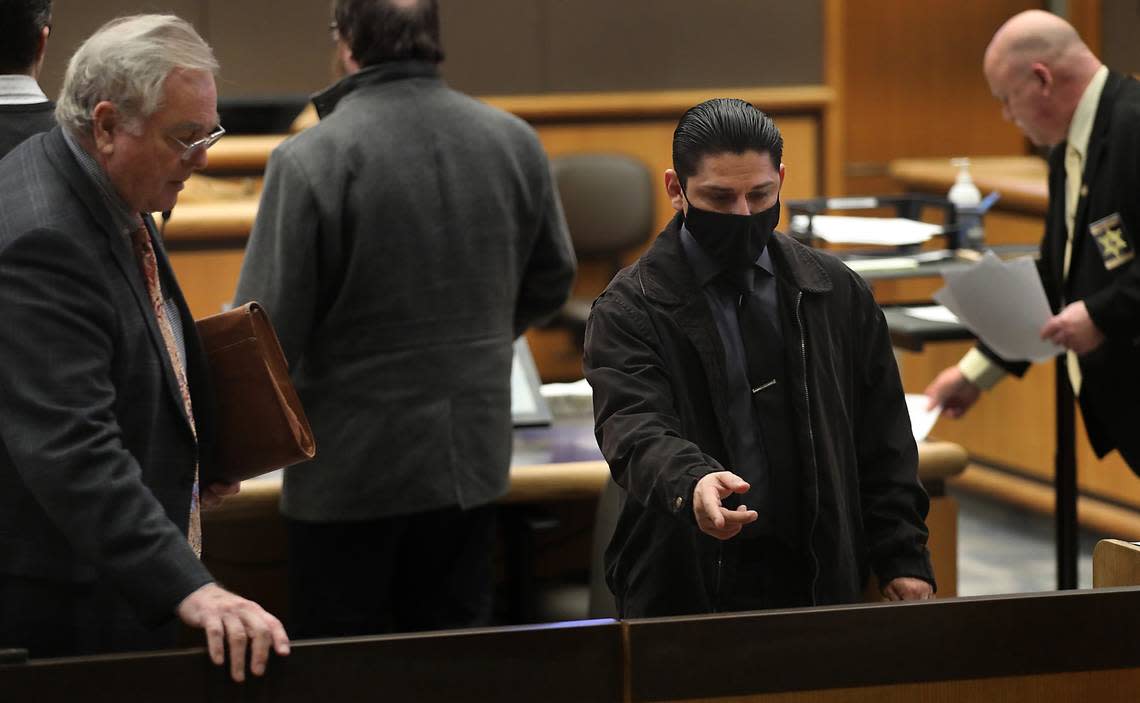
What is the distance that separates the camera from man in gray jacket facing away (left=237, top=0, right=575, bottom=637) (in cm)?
253

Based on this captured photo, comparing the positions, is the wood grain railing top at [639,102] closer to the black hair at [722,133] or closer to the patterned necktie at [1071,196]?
the patterned necktie at [1071,196]

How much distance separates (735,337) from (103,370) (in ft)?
2.14

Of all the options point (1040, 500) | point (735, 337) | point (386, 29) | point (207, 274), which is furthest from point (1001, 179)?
point (735, 337)

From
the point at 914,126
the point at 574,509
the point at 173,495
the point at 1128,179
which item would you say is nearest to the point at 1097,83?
the point at 1128,179

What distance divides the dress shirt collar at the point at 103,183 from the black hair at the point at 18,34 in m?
0.42

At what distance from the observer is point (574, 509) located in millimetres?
3240

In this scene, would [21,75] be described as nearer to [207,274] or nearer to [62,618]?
[62,618]

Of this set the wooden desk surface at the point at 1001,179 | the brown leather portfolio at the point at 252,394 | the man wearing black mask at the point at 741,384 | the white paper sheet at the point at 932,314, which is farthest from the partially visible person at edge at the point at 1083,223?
the brown leather portfolio at the point at 252,394

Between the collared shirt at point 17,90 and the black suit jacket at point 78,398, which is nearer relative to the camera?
the black suit jacket at point 78,398

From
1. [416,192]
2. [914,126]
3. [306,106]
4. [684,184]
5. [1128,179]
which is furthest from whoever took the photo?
[914,126]

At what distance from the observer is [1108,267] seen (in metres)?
3.06

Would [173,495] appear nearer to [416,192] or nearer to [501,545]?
[416,192]

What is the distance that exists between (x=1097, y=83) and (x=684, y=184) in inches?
73.2

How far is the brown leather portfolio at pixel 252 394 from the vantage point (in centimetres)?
182
